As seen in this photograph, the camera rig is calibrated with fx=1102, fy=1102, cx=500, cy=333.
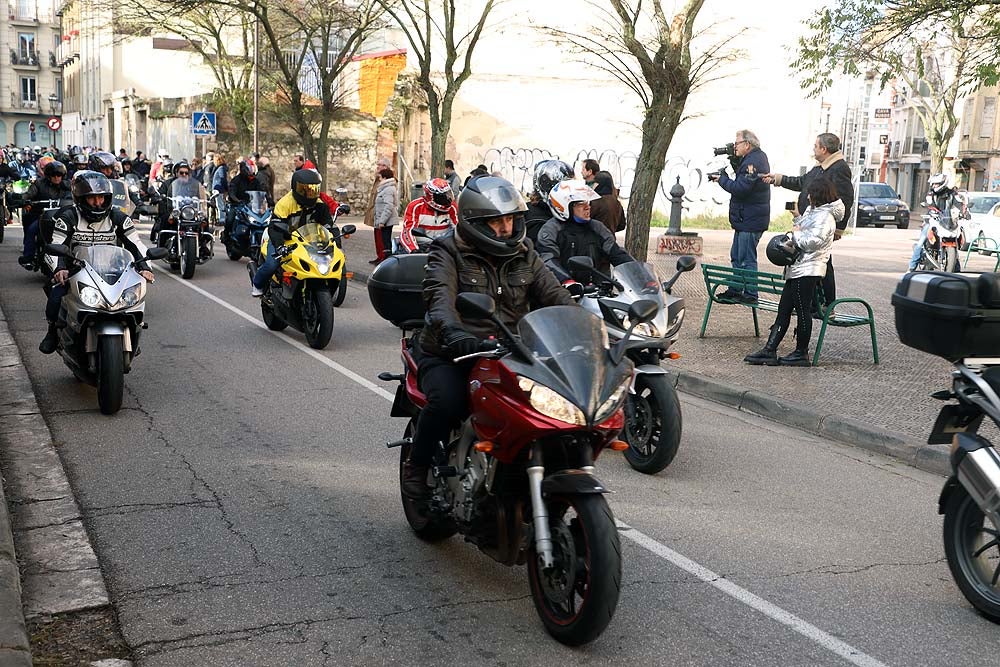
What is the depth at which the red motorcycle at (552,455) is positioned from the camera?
402cm

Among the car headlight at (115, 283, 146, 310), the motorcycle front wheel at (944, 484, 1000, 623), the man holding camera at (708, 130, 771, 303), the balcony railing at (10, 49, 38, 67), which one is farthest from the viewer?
the balcony railing at (10, 49, 38, 67)

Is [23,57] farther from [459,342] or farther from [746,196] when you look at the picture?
[459,342]

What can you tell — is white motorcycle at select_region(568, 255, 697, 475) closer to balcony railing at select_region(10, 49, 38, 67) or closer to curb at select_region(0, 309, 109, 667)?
curb at select_region(0, 309, 109, 667)

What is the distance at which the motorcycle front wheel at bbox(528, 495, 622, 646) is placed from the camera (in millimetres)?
3936

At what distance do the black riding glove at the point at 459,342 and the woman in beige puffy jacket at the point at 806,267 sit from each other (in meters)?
6.10

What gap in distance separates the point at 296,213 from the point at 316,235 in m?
0.37

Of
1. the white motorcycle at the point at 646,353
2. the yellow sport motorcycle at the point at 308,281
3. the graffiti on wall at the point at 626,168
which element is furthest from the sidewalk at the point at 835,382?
the graffiti on wall at the point at 626,168

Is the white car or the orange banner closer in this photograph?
the white car

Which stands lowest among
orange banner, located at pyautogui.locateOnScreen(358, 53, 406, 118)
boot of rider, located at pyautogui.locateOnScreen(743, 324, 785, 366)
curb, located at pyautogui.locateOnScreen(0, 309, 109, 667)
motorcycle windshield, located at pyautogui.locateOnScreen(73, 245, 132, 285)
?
curb, located at pyautogui.locateOnScreen(0, 309, 109, 667)

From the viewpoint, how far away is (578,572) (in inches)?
161

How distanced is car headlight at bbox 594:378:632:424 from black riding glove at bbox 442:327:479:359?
23.5 inches

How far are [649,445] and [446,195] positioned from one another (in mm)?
7996

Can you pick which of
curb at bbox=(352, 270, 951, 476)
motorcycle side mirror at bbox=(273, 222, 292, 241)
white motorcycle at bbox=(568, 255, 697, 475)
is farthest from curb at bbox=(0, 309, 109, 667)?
curb at bbox=(352, 270, 951, 476)

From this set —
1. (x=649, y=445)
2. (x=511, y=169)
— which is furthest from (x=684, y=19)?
(x=511, y=169)
